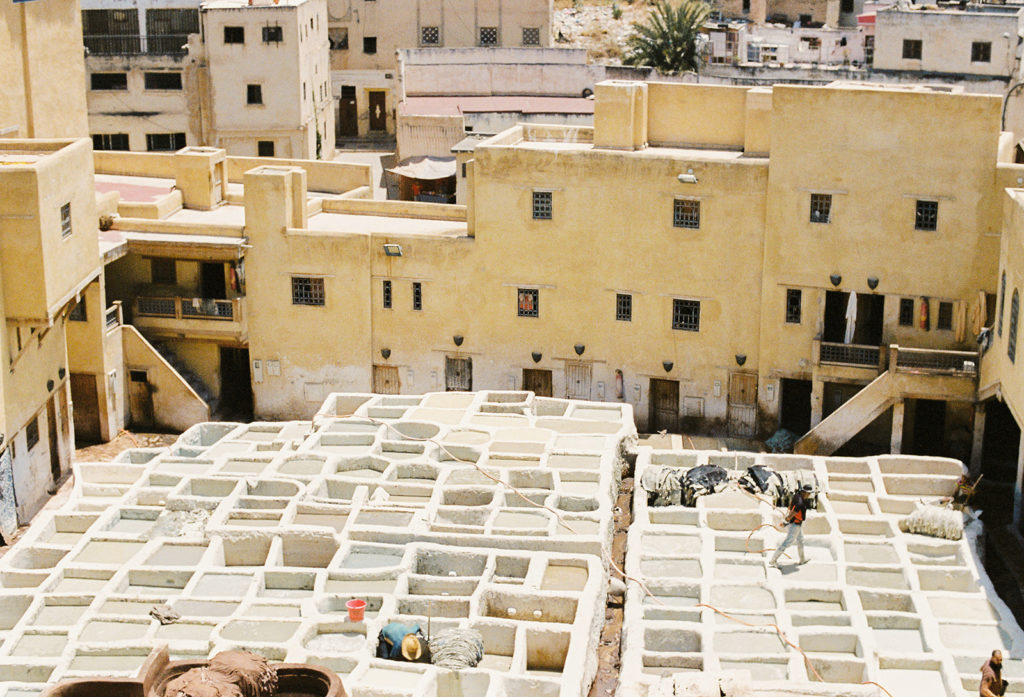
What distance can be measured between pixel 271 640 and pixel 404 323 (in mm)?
16516

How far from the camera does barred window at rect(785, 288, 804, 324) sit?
136 feet

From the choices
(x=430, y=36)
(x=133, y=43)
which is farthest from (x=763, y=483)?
(x=430, y=36)

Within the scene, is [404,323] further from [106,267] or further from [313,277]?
[106,267]

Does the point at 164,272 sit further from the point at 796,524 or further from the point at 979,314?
the point at 979,314

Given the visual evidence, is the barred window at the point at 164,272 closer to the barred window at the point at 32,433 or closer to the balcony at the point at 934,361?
the barred window at the point at 32,433

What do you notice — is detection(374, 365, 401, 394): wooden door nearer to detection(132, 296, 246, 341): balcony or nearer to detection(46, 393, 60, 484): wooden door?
detection(132, 296, 246, 341): balcony

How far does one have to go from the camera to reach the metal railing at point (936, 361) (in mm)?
38875

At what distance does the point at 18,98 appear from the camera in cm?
4481

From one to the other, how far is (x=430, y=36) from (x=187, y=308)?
91.7 ft

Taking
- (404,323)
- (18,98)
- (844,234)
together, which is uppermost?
(18,98)

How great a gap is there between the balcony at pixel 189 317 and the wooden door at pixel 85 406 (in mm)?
2634

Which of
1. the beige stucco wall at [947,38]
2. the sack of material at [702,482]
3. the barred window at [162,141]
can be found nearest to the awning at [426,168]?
the barred window at [162,141]

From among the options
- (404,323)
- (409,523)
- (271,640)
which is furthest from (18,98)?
(271,640)

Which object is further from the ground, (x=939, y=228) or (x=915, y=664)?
(x=939, y=228)
